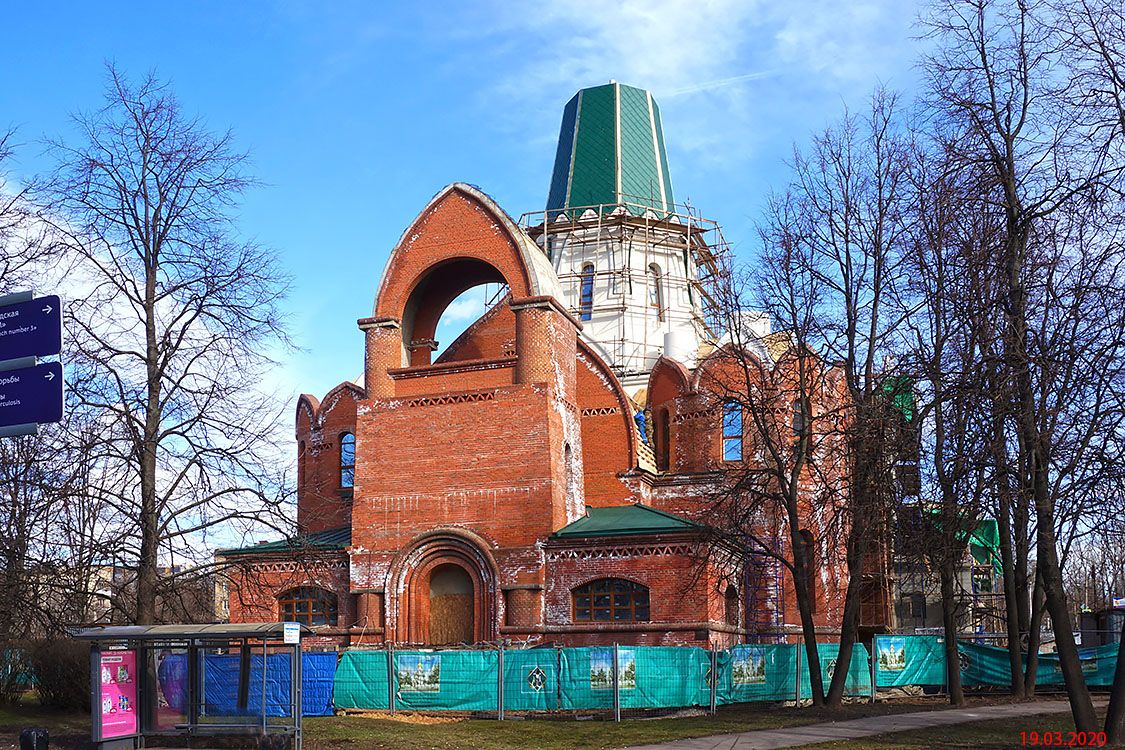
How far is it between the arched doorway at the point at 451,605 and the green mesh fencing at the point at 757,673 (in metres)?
7.17

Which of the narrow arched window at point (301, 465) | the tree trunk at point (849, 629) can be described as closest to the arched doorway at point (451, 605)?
the tree trunk at point (849, 629)

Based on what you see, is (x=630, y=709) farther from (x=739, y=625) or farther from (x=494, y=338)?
(x=494, y=338)

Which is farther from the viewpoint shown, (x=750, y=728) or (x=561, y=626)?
(x=561, y=626)

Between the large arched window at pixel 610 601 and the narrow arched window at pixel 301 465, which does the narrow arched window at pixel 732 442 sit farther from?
the narrow arched window at pixel 301 465

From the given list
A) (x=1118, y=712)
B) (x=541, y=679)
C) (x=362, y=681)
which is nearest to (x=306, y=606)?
(x=362, y=681)

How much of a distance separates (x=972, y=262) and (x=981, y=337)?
1.04 meters

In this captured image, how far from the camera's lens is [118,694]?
1703cm

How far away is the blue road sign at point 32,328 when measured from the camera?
1219 cm

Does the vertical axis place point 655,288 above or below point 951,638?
above

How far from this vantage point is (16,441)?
71.2 ft

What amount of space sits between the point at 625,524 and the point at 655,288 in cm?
1836

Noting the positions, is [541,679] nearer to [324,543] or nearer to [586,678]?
[586,678]

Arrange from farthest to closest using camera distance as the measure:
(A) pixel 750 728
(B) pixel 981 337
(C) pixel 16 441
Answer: (C) pixel 16 441, (A) pixel 750 728, (B) pixel 981 337

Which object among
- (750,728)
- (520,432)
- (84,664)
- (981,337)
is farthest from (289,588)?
(981,337)
